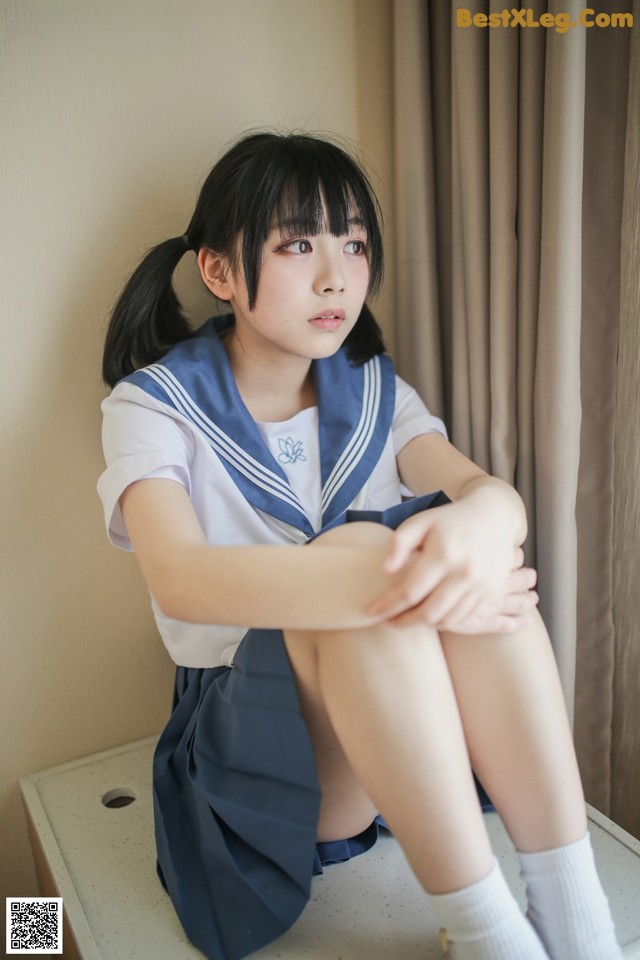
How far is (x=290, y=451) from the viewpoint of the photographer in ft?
3.81

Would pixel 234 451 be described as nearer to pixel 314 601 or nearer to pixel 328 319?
pixel 328 319

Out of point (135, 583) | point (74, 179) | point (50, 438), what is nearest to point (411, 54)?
point (74, 179)

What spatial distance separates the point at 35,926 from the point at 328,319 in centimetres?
89

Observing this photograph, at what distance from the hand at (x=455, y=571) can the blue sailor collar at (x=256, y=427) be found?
0.29 metres

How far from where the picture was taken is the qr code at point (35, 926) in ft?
3.49

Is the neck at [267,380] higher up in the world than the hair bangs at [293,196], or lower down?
lower down

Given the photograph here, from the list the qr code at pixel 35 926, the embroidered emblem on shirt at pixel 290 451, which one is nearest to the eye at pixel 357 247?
the embroidered emblem on shirt at pixel 290 451

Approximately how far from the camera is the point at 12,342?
1176 millimetres

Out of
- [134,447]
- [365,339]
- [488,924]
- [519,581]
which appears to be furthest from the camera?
[365,339]

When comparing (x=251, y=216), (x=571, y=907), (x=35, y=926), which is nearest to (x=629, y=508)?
(x=571, y=907)

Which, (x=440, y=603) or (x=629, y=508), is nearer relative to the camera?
(x=440, y=603)

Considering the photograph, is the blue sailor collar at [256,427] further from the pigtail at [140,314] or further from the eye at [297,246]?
the eye at [297,246]

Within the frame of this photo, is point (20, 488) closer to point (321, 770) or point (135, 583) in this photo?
point (135, 583)

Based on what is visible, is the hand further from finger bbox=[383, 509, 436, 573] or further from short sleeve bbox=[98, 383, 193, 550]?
short sleeve bbox=[98, 383, 193, 550]
